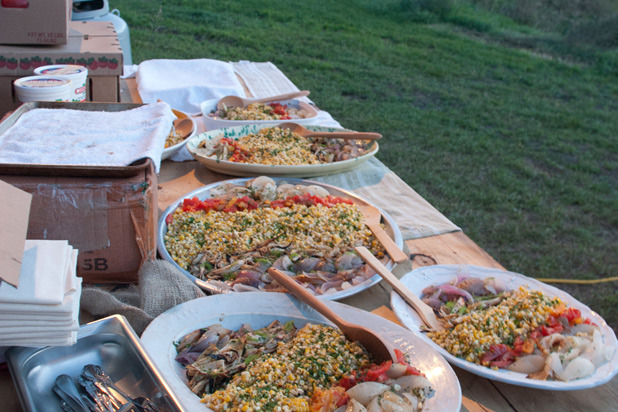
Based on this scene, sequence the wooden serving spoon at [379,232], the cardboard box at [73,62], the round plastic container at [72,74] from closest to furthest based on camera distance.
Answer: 1. the wooden serving spoon at [379,232]
2. the round plastic container at [72,74]
3. the cardboard box at [73,62]

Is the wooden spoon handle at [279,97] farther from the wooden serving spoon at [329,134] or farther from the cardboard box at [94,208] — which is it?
the cardboard box at [94,208]

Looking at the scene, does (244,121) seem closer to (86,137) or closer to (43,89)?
(43,89)

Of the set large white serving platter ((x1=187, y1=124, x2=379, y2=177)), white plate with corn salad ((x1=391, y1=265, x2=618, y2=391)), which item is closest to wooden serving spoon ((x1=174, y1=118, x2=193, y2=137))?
large white serving platter ((x1=187, y1=124, x2=379, y2=177))

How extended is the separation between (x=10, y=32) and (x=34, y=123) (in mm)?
871

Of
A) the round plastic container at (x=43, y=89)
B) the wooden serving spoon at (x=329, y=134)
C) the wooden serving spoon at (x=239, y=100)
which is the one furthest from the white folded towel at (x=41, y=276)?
the wooden serving spoon at (x=239, y=100)

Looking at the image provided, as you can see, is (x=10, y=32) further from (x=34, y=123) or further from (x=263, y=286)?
(x=263, y=286)

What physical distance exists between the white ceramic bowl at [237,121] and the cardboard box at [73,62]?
17.0 inches

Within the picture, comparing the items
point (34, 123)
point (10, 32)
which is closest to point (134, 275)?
point (34, 123)

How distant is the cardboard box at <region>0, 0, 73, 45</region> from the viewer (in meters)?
2.19

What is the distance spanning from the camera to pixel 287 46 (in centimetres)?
816

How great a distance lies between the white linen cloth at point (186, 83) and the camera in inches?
114

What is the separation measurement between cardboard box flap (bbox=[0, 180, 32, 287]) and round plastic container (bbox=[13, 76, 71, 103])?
91 cm

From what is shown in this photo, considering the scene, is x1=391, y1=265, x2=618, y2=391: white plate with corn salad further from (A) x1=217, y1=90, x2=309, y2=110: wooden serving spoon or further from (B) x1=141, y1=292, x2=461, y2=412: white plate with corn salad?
(A) x1=217, y1=90, x2=309, y2=110: wooden serving spoon

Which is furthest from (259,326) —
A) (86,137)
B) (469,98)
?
(469,98)
